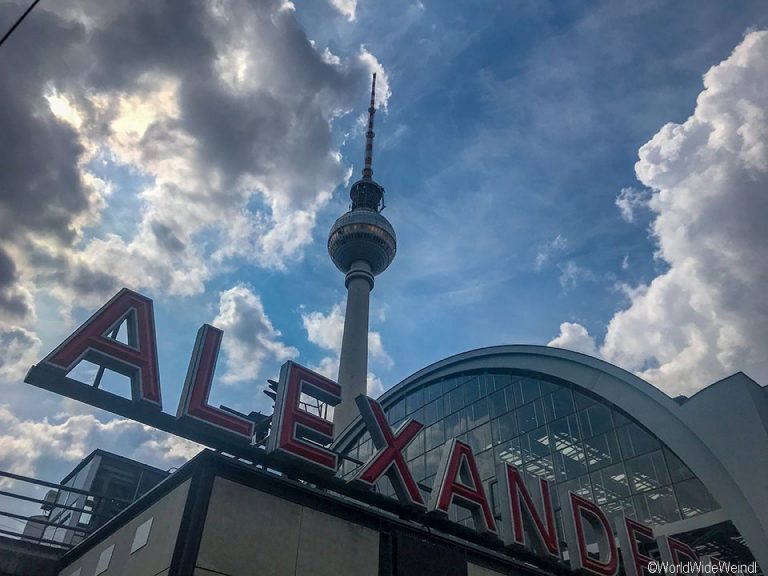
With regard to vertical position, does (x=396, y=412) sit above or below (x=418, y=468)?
above

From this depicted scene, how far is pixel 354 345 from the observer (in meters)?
71.1

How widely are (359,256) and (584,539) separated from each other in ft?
192

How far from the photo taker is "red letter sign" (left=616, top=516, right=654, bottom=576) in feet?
86.8

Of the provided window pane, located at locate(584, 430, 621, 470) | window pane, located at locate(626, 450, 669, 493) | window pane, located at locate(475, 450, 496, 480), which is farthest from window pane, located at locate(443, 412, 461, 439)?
window pane, located at locate(626, 450, 669, 493)

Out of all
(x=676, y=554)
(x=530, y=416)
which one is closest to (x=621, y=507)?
(x=676, y=554)

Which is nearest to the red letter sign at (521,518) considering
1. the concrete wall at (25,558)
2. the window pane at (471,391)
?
the concrete wall at (25,558)

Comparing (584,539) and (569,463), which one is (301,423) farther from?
(569,463)

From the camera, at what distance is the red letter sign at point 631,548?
26.5 metres

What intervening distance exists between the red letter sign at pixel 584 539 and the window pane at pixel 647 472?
328 inches

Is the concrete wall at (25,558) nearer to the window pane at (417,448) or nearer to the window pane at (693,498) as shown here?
the window pane at (417,448)

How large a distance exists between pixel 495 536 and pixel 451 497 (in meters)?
2.27

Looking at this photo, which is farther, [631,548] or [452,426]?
[452,426]

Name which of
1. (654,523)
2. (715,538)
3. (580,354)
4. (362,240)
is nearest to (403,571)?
(654,523)

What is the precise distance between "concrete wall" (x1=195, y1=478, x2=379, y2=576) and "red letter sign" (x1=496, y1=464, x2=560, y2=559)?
20.9ft
